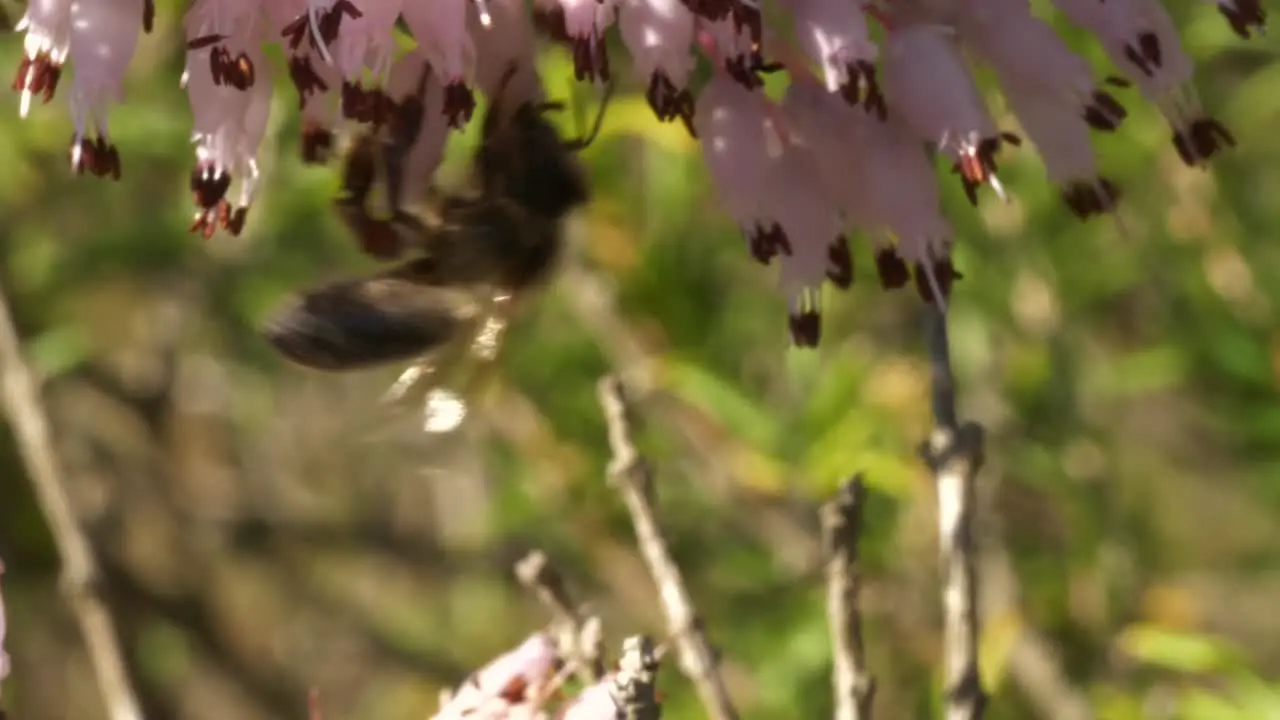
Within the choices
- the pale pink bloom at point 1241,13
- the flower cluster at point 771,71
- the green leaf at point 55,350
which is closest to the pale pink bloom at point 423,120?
the flower cluster at point 771,71

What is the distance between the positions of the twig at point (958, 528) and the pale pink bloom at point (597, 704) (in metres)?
0.26

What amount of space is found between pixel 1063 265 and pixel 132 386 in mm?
2566

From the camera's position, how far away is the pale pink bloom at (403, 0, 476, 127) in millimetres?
876

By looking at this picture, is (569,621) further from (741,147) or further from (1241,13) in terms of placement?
(1241,13)

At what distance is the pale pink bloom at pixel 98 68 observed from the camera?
0.91 metres

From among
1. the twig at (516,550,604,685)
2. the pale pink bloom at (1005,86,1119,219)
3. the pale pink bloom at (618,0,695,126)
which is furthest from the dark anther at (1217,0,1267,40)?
the twig at (516,550,604,685)

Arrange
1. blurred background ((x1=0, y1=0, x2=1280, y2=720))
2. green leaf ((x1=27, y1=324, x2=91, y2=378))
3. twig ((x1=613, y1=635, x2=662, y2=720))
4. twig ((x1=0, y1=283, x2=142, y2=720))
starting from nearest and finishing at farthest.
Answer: twig ((x1=613, y1=635, x2=662, y2=720)) < twig ((x1=0, y1=283, x2=142, y2=720)) < blurred background ((x1=0, y1=0, x2=1280, y2=720)) < green leaf ((x1=27, y1=324, x2=91, y2=378))

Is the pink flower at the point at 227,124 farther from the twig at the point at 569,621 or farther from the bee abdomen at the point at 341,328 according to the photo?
the twig at the point at 569,621

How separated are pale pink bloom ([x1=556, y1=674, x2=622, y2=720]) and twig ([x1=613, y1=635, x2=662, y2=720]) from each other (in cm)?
2

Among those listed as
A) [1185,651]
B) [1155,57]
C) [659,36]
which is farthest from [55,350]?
[1155,57]

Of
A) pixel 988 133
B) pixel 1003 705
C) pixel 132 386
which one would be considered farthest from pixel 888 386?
pixel 132 386

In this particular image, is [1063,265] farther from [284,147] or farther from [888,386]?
[284,147]

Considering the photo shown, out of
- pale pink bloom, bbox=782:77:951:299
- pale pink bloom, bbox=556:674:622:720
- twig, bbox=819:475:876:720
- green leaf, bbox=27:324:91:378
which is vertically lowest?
green leaf, bbox=27:324:91:378

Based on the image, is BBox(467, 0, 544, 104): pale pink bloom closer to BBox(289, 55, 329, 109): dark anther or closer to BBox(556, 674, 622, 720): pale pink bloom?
BBox(289, 55, 329, 109): dark anther
